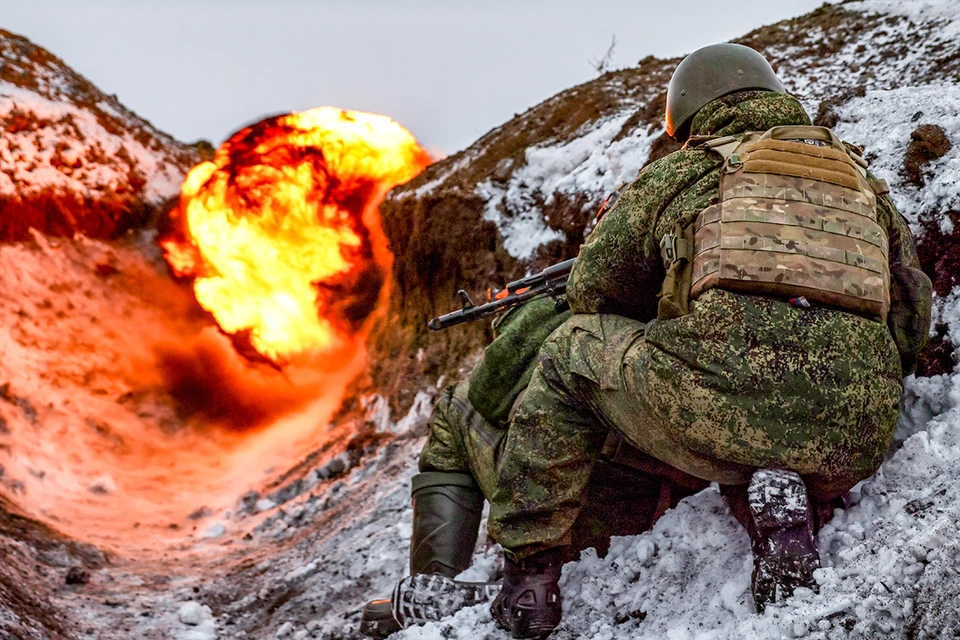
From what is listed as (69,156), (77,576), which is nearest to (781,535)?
(77,576)

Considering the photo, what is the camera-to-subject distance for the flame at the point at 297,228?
35.8 ft

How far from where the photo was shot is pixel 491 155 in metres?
8.84

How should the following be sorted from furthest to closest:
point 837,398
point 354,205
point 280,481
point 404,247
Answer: point 354,205 → point 404,247 → point 280,481 → point 837,398

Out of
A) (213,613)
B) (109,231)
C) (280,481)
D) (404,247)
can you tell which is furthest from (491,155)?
(109,231)

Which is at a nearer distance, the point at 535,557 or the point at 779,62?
the point at 535,557

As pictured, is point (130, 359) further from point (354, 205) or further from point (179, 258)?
point (354, 205)

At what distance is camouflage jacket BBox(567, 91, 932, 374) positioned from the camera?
137 inches

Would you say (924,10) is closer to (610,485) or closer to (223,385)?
(610,485)

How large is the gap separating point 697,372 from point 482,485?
5.17 feet

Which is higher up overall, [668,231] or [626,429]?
[668,231]

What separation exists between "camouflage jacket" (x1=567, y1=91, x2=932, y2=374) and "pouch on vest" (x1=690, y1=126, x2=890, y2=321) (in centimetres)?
14

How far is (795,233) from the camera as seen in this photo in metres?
3.18

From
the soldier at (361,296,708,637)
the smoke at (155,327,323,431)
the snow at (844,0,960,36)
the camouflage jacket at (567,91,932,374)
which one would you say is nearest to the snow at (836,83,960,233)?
the camouflage jacket at (567,91,932,374)

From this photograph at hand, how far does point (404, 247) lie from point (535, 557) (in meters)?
5.87
